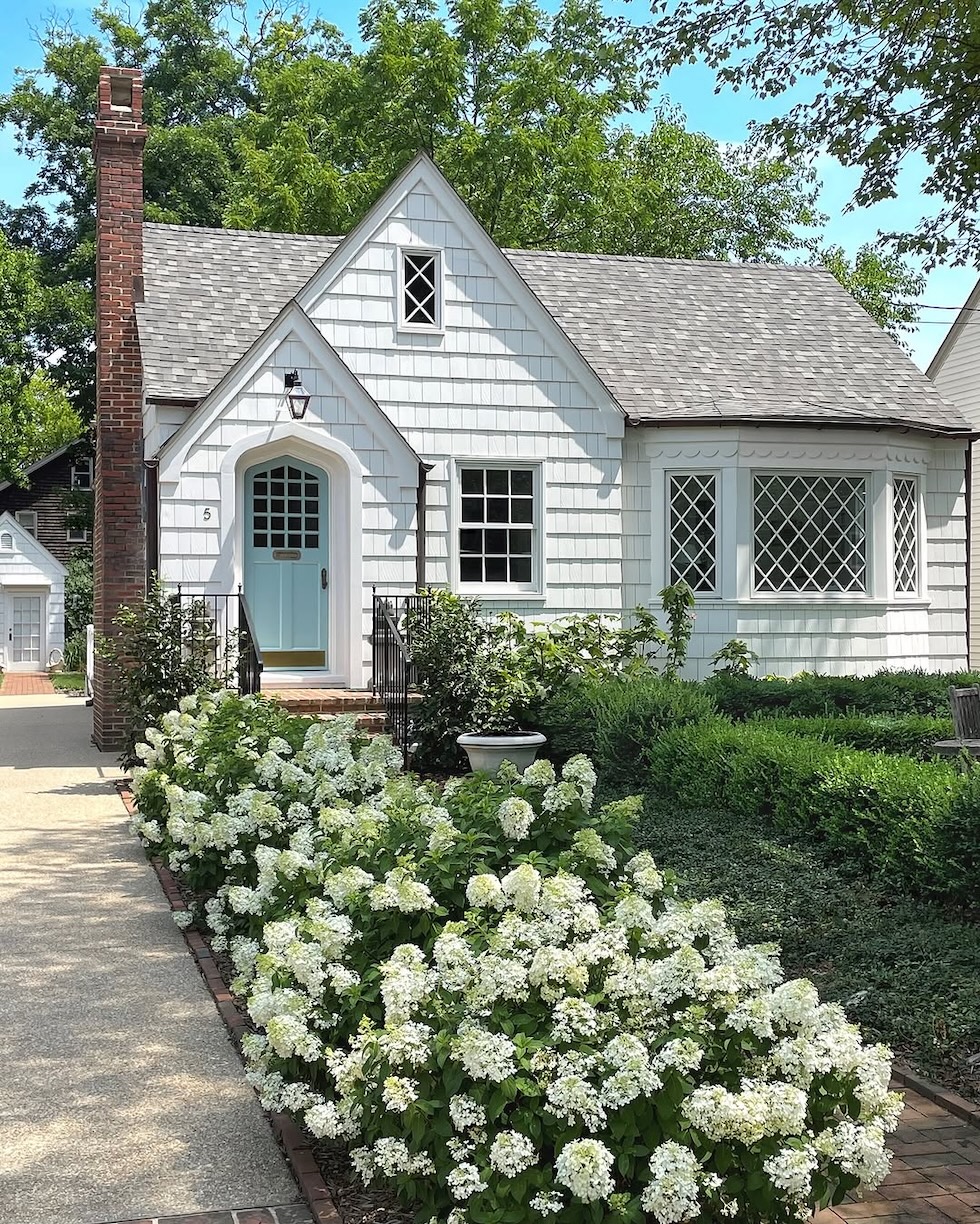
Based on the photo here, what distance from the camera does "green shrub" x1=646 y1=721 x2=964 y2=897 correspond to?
6.53 meters

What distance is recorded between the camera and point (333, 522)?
46.0ft

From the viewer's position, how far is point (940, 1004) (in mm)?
5156

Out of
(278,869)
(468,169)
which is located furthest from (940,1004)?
(468,169)

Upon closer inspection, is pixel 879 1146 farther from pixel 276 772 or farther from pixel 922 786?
pixel 276 772

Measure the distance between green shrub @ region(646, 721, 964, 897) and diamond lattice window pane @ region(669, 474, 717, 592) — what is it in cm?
570

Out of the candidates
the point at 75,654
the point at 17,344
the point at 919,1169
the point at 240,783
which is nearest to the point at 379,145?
the point at 17,344

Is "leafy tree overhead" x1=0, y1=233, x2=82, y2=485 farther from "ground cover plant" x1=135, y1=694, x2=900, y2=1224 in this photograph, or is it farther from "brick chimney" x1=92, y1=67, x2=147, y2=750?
"ground cover plant" x1=135, y1=694, x2=900, y2=1224

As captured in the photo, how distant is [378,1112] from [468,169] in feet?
81.6

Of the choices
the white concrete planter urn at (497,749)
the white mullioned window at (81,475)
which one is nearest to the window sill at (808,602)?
the white concrete planter urn at (497,749)

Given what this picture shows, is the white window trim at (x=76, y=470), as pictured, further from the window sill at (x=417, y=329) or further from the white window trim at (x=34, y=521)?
the window sill at (x=417, y=329)

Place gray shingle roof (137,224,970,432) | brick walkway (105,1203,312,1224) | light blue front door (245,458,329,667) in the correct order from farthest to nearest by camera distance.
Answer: gray shingle roof (137,224,970,432), light blue front door (245,458,329,667), brick walkway (105,1203,312,1224)

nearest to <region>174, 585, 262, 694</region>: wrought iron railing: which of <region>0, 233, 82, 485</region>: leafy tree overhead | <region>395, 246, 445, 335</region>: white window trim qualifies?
<region>395, 246, 445, 335</region>: white window trim

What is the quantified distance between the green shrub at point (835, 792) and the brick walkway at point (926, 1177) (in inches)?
83.3

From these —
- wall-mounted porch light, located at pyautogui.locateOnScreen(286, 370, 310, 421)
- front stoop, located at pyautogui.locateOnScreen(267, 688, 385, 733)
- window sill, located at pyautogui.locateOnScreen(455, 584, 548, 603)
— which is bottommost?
front stoop, located at pyautogui.locateOnScreen(267, 688, 385, 733)
